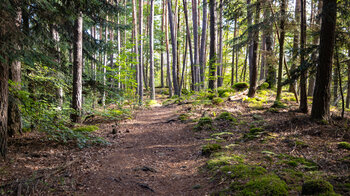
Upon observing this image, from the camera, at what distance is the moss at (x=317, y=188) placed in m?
2.57

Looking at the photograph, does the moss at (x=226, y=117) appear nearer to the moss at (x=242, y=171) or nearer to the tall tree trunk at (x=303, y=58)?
the tall tree trunk at (x=303, y=58)

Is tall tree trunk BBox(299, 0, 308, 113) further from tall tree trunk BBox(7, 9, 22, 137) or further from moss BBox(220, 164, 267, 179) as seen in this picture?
tall tree trunk BBox(7, 9, 22, 137)

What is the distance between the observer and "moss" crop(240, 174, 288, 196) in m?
2.80

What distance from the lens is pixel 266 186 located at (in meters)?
2.94

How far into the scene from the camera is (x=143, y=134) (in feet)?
25.6

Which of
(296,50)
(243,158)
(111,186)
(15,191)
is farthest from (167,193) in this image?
(296,50)

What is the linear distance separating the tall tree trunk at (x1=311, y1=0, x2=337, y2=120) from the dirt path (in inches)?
156

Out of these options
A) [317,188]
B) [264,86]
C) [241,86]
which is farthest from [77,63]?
[264,86]

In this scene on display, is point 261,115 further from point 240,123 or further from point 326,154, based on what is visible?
point 326,154

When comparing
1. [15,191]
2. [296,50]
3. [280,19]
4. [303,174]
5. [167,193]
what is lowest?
[167,193]

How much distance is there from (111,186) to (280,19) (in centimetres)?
898

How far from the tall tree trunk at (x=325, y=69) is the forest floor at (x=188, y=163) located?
461 mm

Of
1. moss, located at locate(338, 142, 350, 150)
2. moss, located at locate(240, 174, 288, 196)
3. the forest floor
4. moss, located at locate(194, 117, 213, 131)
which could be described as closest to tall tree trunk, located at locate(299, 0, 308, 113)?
the forest floor

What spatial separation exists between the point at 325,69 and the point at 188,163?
5186mm
